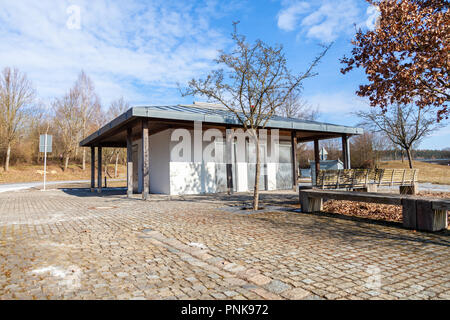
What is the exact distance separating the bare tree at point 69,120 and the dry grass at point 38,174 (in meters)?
1.38

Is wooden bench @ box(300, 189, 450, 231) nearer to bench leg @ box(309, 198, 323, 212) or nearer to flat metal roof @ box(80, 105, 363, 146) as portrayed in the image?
bench leg @ box(309, 198, 323, 212)

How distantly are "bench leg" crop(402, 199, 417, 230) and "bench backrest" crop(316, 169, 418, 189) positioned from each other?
4029 millimetres

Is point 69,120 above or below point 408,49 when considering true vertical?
above

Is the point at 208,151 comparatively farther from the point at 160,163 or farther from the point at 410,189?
the point at 410,189

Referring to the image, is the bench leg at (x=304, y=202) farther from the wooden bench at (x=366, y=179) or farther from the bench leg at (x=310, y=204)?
the wooden bench at (x=366, y=179)

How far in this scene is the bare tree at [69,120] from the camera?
34.7m

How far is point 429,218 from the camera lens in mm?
5215

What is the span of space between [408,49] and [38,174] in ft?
115

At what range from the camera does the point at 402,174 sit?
11.4 metres

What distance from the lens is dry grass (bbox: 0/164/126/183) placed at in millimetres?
29094

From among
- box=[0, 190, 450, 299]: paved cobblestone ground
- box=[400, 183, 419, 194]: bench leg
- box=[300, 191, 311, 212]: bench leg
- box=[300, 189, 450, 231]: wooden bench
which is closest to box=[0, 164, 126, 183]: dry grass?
box=[0, 190, 450, 299]: paved cobblestone ground

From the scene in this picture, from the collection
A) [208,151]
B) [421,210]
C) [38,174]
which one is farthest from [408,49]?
[38,174]

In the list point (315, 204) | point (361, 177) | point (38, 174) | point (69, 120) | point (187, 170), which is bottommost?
point (315, 204)
